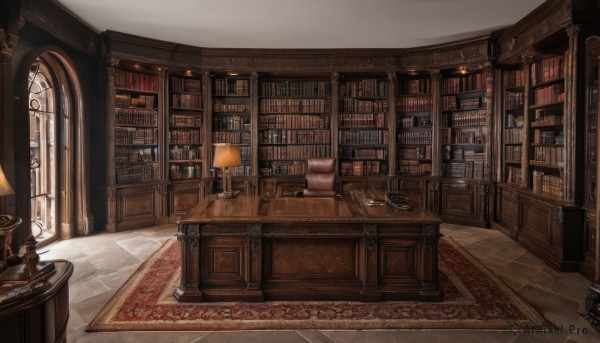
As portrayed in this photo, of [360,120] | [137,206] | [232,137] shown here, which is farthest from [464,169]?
[137,206]

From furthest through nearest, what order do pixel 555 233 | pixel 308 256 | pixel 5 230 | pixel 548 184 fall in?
1. pixel 548 184
2. pixel 555 233
3. pixel 308 256
4. pixel 5 230

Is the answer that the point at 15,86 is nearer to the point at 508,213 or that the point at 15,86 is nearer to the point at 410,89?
the point at 410,89

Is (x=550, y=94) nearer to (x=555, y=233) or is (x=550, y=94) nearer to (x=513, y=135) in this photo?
(x=513, y=135)

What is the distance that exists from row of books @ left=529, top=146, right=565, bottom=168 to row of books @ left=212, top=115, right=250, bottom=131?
14.3 feet

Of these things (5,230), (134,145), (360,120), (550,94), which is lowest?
(5,230)

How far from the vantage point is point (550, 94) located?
13.8 feet

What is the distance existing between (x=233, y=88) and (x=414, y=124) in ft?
10.8

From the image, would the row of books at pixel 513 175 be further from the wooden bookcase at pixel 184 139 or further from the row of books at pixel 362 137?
the wooden bookcase at pixel 184 139

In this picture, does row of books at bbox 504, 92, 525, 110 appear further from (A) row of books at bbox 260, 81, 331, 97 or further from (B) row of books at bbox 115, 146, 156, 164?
(B) row of books at bbox 115, 146, 156, 164

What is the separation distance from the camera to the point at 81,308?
2764mm

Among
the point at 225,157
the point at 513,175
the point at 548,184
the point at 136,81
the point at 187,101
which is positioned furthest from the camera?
the point at 187,101

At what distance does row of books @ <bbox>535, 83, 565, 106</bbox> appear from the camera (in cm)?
405

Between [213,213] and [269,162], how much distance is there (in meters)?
3.31

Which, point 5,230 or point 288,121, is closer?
point 5,230
